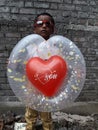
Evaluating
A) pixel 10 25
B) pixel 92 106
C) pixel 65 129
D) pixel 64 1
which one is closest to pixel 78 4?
pixel 64 1

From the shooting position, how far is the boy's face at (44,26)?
367 cm

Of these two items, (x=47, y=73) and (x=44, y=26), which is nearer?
(x=47, y=73)

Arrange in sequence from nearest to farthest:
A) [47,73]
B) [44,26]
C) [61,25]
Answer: [47,73] → [44,26] → [61,25]

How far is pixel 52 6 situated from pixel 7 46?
906mm

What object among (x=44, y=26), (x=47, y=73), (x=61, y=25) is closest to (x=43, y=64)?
(x=47, y=73)

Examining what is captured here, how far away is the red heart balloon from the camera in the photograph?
328cm

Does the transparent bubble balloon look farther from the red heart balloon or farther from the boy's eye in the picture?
the boy's eye

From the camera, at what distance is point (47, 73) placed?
327 centimetres

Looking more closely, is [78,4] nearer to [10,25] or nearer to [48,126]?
[10,25]

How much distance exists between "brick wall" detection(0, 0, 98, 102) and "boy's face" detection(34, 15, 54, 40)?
47.4 inches

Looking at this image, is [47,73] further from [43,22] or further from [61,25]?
[61,25]

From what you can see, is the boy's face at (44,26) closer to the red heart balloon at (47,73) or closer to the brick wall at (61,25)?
the red heart balloon at (47,73)

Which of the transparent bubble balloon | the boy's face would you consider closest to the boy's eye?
the boy's face

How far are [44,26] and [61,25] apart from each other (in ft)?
4.51
